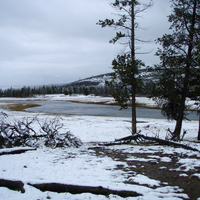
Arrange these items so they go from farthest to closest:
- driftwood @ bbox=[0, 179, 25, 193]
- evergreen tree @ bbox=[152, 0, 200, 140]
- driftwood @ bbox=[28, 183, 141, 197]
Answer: evergreen tree @ bbox=[152, 0, 200, 140] < driftwood @ bbox=[0, 179, 25, 193] < driftwood @ bbox=[28, 183, 141, 197]

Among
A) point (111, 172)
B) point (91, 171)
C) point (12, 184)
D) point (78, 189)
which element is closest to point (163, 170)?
point (111, 172)

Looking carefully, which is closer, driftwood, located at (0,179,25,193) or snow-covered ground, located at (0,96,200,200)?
snow-covered ground, located at (0,96,200,200)

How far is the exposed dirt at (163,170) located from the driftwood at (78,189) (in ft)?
1.96

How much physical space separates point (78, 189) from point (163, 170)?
2550 mm

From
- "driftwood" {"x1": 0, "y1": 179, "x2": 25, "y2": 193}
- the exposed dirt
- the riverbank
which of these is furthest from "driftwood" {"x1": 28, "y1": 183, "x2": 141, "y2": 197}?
the exposed dirt

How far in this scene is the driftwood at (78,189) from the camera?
3.83 meters

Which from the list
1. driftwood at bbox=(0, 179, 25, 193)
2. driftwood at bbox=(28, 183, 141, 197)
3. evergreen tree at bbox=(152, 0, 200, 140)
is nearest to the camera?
driftwood at bbox=(28, 183, 141, 197)

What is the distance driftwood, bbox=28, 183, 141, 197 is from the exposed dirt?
60 cm

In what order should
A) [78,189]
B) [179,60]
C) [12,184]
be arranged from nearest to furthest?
[78,189]
[12,184]
[179,60]

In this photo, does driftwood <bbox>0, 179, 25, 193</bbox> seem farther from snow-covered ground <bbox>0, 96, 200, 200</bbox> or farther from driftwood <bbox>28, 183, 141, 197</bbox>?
driftwood <bbox>28, 183, 141, 197</bbox>

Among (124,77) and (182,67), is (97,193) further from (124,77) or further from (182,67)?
(182,67)

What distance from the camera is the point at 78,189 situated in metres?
3.99

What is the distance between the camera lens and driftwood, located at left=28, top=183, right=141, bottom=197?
3828 millimetres

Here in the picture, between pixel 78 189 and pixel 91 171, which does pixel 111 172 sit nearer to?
pixel 91 171
